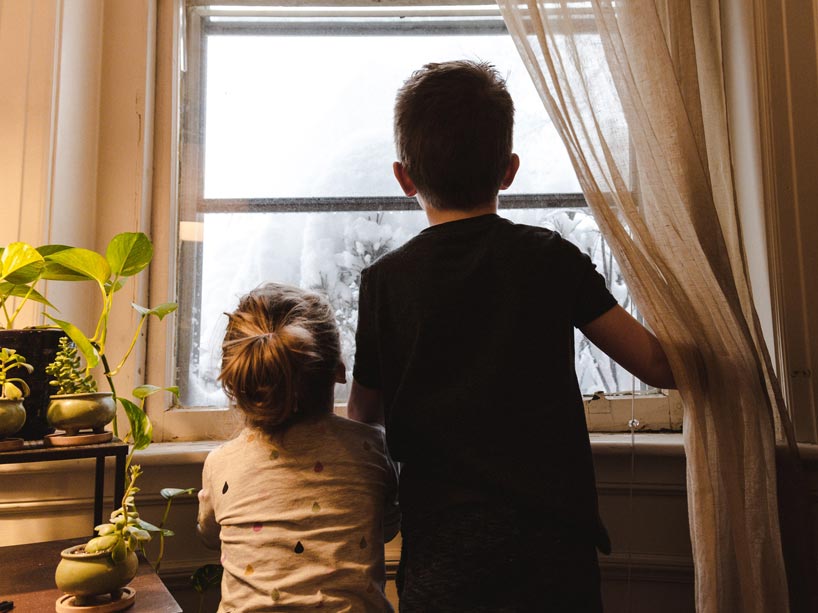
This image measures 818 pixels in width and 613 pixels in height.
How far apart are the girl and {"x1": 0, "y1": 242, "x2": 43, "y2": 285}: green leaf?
332mm

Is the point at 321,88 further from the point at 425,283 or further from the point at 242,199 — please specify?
the point at 425,283

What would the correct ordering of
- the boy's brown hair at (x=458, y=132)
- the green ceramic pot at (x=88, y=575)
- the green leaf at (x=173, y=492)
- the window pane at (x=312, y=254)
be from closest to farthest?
the green ceramic pot at (x=88, y=575) < the boy's brown hair at (x=458, y=132) < the green leaf at (x=173, y=492) < the window pane at (x=312, y=254)

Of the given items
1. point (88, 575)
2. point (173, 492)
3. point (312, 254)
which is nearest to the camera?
point (88, 575)

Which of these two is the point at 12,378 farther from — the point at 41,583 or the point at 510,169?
the point at 510,169

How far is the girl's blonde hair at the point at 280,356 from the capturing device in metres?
0.86

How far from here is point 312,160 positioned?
1.47 metres

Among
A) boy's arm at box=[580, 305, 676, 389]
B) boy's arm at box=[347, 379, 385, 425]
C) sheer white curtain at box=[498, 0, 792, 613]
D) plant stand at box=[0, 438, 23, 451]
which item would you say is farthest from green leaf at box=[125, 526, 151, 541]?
sheer white curtain at box=[498, 0, 792, 613]

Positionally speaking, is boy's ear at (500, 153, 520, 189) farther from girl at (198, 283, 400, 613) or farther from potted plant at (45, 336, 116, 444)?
potted plant at (45, 336, 116, 444)

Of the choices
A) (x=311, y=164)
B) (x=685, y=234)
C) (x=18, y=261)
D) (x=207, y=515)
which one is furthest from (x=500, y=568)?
(x=311, y=164)

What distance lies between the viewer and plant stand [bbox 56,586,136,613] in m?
0.80

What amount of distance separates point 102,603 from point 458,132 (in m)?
0.80

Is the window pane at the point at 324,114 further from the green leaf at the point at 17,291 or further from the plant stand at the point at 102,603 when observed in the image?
the plant stand at the point at 102,603

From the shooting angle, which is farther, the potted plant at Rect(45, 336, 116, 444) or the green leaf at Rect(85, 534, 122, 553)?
the potted plant at Rect(45, 336, 116, 444)

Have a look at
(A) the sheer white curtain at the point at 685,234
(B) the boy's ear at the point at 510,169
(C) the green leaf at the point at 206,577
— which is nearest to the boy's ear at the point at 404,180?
(B) the boy's ear at the point at 510,169
